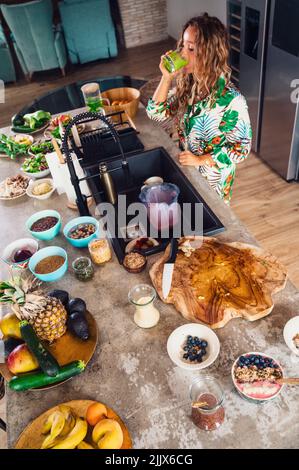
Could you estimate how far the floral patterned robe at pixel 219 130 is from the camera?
1870mm

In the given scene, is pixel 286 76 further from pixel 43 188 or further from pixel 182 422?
pixel 182 422

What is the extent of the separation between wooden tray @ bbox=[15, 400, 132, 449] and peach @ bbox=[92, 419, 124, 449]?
0.03 m

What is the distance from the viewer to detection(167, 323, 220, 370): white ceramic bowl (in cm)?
123

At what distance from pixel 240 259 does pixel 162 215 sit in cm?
47

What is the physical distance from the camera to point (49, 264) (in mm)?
1662

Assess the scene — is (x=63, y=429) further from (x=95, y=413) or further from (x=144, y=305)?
(x=144, y=305)

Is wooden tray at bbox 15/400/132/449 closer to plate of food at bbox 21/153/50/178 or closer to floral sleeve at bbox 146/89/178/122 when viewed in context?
plate of food at bbox 21/153/50/178

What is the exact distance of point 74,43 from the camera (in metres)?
6.02

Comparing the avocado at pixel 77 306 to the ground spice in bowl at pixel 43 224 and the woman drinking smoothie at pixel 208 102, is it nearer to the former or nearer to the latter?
the ground spice in bowl at pixel 43 224

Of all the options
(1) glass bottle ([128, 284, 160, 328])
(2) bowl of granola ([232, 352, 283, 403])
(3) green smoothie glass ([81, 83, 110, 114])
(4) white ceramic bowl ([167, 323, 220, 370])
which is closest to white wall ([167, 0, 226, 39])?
(3) green smoothie glass ([81, 83, 110, 114])

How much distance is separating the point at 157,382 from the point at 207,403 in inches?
7.7

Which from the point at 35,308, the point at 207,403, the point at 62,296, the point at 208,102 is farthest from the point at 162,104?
the point at 207,403

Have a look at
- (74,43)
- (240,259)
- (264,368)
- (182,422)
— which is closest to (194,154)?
(240,259)

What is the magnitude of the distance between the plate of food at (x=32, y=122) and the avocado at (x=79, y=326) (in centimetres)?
173
